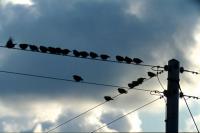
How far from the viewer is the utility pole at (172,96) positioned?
17011mm

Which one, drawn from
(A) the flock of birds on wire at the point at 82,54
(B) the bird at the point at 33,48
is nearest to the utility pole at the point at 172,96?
(A) the flock of birds on wire at the point at 82,54

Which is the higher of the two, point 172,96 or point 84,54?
point 84,54

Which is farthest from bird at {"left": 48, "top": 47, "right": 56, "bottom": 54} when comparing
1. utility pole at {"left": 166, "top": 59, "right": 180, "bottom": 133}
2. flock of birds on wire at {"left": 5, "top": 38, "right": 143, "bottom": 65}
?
utility pole at {"left": 166, "top": 59, "right": 180, "bottom": 133}

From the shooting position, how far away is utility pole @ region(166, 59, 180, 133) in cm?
1701

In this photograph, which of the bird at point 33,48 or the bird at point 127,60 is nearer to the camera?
the bird at point 127,60

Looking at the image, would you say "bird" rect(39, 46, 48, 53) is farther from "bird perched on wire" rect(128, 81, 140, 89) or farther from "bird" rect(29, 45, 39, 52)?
"bird perched on wire" rect(128, 81, 140, 89)

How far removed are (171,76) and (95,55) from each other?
498cm

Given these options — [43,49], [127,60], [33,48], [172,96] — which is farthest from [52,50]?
[172,96]

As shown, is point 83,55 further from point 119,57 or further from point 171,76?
point 171,76

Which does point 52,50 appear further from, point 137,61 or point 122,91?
point 137,61

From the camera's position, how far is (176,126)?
55.7ft

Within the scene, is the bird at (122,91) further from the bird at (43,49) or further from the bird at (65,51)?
the bird at (43,49)

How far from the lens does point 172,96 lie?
17266mm

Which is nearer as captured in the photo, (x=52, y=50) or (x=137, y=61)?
(x=137, y=61)
